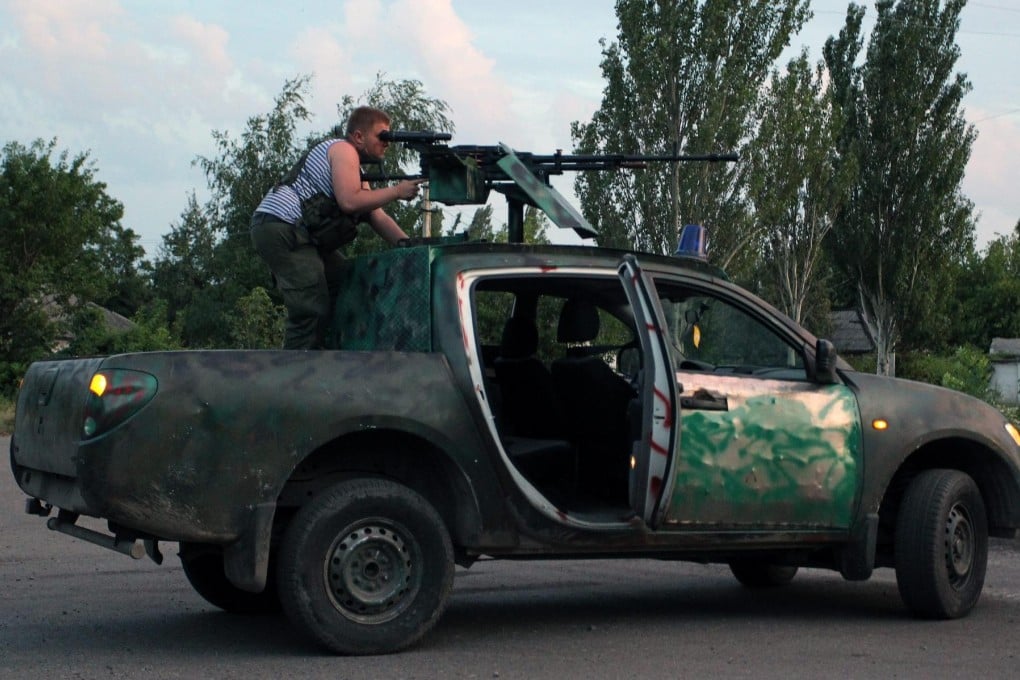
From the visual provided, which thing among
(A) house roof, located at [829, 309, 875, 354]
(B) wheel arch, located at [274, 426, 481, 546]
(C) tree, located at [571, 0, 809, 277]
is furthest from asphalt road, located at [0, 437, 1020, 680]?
(A) house roof, located at [829, 309, 875, 354]

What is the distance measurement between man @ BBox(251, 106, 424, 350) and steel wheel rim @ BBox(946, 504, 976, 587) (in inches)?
123

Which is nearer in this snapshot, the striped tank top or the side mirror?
the side mirror

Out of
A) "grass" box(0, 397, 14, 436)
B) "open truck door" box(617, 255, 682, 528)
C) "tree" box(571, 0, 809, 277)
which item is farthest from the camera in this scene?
"tree" box(571, 0, 809, 277)

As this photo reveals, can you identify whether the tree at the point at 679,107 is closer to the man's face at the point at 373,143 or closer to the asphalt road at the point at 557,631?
the asphalt road at the point at 557,631

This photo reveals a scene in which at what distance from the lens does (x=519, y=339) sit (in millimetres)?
8242

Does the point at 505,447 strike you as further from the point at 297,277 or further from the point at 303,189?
the point at 303,189

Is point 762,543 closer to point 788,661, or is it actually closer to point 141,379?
point 788,661

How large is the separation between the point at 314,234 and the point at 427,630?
6.89 feet

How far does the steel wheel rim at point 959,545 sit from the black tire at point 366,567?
2665 millimetres

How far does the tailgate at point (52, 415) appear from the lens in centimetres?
638

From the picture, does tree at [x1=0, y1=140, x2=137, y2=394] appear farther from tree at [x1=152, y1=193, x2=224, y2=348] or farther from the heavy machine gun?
the heavy machine gun

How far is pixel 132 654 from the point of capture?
6.66 m

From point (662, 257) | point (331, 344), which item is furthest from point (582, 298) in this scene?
point (331, 344)

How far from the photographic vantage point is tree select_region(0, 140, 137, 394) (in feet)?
147
